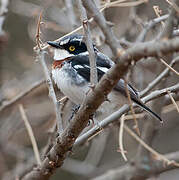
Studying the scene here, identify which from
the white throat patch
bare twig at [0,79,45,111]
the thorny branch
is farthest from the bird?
the thorny branch

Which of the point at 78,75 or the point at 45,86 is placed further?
the point at 45,86

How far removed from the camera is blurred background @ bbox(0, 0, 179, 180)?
15.5 ft

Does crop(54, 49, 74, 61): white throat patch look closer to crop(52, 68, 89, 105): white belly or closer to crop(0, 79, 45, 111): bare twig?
crop(52, 68, 89, 105): white belly

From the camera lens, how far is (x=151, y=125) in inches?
146

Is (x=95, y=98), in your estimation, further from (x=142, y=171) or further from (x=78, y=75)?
(x=142, y=171)

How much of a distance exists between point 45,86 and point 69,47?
1.42 m

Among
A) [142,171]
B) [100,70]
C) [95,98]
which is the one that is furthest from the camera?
[142,171]

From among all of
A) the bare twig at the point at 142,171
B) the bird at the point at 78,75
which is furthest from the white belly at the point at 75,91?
the bare twig at the point at 142,171

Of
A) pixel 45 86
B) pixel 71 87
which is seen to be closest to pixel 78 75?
pixel 71 87

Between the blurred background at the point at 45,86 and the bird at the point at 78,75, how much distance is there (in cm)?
44

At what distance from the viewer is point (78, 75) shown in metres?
3.37

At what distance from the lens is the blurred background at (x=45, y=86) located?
473 centimetres

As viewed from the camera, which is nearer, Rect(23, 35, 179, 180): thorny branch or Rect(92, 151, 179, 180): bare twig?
Rect(23, 35, 179, 180): thorny branch

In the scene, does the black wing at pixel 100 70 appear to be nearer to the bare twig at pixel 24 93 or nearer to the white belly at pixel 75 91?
the white belly at pixel 75 91
